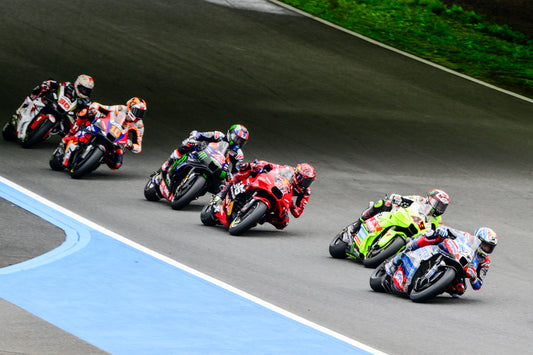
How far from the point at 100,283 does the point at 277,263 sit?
307 cm

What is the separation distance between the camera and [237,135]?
1641 cm

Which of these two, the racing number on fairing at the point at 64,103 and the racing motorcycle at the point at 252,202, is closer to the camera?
the racing motorcycle at the point at 252,202

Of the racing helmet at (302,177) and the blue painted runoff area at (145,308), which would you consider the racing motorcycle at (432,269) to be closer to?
the blue painted runoff area at (145,308)

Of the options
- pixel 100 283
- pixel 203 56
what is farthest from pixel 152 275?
pixel 203 56

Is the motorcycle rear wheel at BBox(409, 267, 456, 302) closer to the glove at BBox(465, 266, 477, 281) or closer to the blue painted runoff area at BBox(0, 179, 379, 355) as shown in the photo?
the glove at BBox(465, 266, 477, 281)

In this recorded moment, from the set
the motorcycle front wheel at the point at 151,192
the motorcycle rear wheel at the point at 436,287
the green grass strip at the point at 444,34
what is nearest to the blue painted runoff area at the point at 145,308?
the motorcycle rear wheel at the point at 436,287

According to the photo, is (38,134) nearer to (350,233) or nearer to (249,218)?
(249,218)

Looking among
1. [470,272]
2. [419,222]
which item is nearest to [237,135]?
[419,222]

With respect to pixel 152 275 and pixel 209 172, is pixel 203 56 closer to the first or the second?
pixel 209 172

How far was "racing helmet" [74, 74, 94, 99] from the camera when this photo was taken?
19734 millimetres

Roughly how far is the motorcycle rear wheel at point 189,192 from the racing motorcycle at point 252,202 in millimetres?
885

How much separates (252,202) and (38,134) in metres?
7.44

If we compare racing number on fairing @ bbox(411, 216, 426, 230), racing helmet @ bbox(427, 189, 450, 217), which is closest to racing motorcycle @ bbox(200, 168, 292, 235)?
racing number on fairing @ bbox(411, 216, 426, 230)

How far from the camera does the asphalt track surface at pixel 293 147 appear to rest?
11.2 metres
